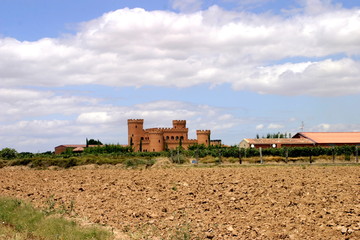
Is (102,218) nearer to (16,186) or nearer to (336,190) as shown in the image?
(336,190)

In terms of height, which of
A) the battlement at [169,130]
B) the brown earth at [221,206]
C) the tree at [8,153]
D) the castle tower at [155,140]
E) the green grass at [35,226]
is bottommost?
the green grass at [35,226]

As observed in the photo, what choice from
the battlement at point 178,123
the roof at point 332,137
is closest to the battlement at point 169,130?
the battlement at point 178,123

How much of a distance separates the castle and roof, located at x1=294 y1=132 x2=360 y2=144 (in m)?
22.7

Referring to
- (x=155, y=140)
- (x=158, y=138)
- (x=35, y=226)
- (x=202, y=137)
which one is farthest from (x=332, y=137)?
(x=35, y=226)

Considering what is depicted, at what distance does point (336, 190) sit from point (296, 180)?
11.0 feet

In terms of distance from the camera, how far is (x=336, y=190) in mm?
15906

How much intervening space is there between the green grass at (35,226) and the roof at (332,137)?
6638 cm

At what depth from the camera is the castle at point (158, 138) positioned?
98.8 m

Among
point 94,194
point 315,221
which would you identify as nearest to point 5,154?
point 94,194

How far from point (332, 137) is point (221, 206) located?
70.6 meters

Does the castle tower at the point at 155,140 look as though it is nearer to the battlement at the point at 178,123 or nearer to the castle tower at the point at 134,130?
the castle tower at the point at 134,130

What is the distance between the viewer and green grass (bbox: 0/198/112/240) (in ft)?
46.9

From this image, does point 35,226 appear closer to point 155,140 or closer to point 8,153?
point 8,153

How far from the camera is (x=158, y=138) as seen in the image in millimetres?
98938
